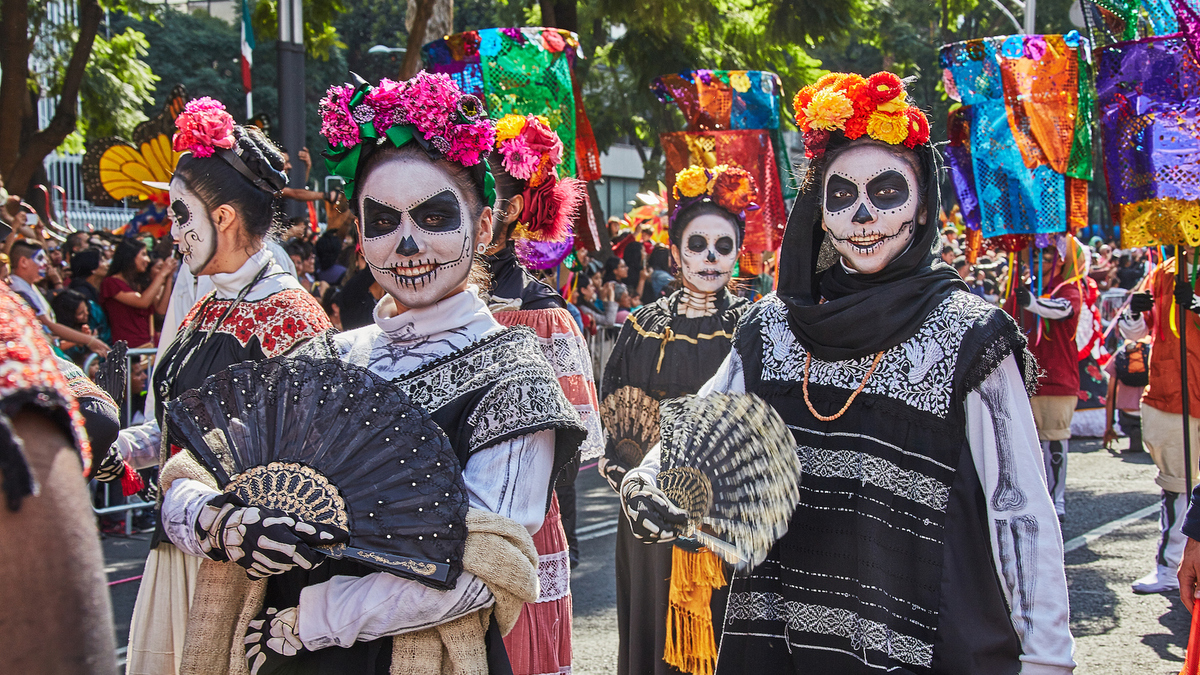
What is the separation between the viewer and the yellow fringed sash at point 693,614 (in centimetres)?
336

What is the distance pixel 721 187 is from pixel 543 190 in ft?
3.20

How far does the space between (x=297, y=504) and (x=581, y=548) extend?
541 centimetres

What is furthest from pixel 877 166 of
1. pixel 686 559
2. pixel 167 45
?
pixel 167 45

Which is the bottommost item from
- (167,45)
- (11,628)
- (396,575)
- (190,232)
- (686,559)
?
(686,559)

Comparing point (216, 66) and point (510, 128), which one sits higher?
point (216, 66)

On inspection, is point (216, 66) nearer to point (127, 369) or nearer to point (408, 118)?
point (127, 369)

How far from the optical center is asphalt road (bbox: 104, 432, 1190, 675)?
5449 millimetres

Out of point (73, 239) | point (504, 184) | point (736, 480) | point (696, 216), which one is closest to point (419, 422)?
point (736, 480)

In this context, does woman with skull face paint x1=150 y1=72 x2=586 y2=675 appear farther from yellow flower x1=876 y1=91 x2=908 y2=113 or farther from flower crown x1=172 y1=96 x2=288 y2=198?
flower crown x1=172 y1=96 x2=288 y2=198

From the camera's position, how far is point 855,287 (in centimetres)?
298

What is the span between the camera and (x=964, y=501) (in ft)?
8.79

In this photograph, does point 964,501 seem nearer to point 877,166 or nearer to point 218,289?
point 877,166

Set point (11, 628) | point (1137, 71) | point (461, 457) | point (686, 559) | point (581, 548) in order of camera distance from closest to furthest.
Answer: point (11, 628) → point (461, 457) → point (686, 559) → point (1137, 71) → point (581, 548)

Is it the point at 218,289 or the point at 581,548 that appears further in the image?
the point at 581,548
